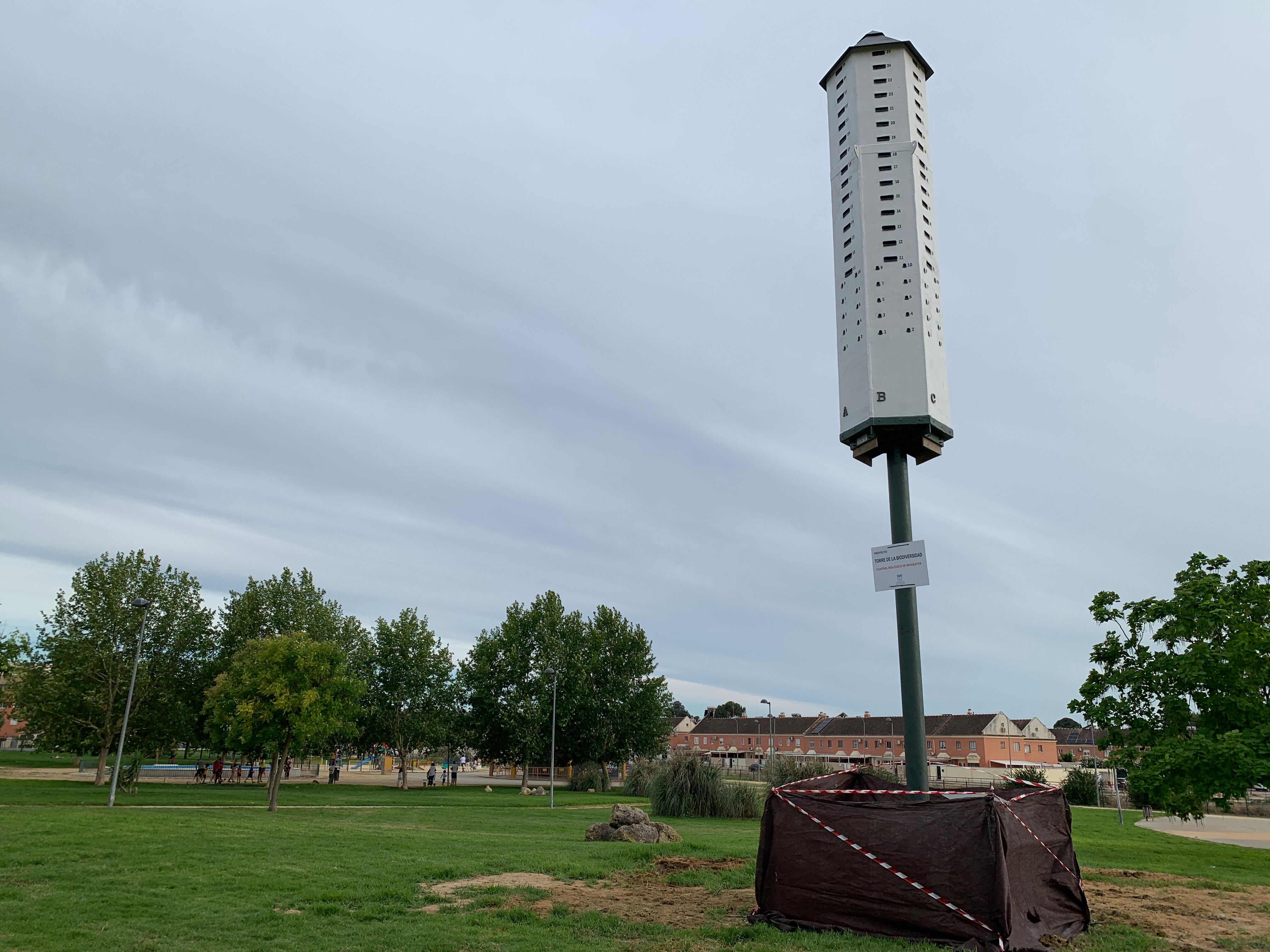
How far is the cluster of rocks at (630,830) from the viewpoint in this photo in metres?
18.4

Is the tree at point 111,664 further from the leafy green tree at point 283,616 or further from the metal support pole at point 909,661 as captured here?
the metal support pole at point 909,661

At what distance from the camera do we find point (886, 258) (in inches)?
613

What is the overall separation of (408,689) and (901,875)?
47417 mm

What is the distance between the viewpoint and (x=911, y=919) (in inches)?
360

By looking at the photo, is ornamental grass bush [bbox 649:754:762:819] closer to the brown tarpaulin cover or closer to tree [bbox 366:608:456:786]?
the brown tarpaulin cover

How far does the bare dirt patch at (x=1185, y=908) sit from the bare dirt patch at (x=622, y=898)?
506cm

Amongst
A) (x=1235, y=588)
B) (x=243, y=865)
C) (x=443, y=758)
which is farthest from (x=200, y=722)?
(x=443, y=758)

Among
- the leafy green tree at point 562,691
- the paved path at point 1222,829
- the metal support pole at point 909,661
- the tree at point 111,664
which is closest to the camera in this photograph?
the metal support pole at point 909,661

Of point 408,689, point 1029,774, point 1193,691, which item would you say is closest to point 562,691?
point 408,689

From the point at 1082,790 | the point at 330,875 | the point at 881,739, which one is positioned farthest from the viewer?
the point at 881,739

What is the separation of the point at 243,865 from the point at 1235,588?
75.1 ft

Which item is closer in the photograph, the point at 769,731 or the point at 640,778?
the point at 640,778

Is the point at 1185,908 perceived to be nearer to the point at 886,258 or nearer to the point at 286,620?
the point at 886,258

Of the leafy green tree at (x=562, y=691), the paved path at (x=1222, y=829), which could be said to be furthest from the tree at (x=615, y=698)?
the paved path at (x=1222, y=829)
